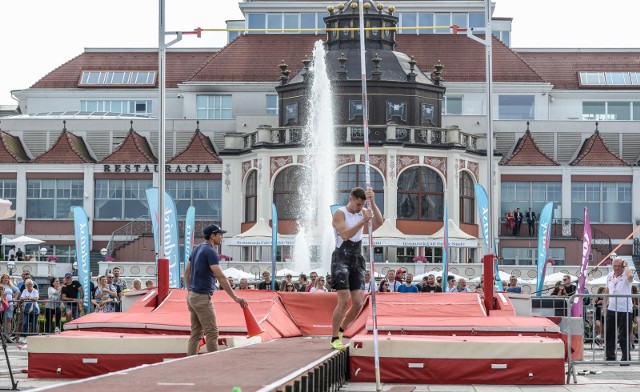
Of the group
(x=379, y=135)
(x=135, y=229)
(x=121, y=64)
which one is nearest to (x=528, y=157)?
(x=379, y=135)

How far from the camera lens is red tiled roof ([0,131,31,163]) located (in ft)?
253

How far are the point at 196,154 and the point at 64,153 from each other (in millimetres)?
6826

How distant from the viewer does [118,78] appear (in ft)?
305

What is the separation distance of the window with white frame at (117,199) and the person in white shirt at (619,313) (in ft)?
172

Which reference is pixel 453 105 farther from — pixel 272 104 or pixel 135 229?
pixel 135 229

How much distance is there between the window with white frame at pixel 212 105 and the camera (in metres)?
87.1

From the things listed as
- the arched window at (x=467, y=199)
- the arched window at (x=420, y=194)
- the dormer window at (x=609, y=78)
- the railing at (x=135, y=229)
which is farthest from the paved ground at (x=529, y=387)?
the dormer window at (x=609, y=78)

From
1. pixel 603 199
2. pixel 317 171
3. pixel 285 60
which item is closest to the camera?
pixel 317 171

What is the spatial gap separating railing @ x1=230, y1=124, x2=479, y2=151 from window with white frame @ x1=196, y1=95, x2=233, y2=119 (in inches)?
594

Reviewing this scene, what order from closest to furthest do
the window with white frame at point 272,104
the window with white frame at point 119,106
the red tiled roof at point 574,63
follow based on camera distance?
the window with white frame at point 272,104 < the red tiled roof at point 574,63 < the window with white frame at point 119,106

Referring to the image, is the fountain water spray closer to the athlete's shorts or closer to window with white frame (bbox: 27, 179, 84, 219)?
window with white frame (bbox: 27, 179, 84, 219)

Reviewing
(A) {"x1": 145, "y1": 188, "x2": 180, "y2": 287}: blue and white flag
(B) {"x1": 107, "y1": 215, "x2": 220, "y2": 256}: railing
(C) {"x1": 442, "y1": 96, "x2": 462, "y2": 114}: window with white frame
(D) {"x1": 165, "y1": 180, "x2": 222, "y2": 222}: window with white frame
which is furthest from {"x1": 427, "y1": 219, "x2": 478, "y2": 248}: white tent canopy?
(A) {"x1": 145, "y1": 188, "x2": 180, "y2": 287}: blue and white flag

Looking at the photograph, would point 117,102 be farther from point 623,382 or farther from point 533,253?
point 623,382

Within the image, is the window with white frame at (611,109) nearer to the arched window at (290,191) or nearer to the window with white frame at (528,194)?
the window with white frame at (528,194)
